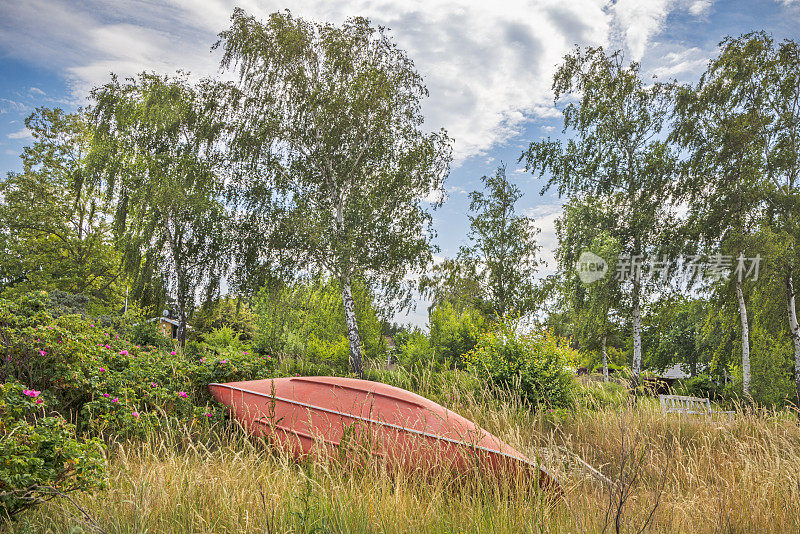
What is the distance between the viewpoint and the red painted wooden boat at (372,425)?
11.2 ft

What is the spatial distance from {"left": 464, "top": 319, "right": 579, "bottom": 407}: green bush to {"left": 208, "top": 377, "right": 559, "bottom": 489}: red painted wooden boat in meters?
3.16

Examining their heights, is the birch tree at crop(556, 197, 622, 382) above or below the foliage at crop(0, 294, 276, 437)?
above

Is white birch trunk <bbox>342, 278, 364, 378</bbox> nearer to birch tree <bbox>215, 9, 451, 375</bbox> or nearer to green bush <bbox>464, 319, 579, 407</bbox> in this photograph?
birch tree <bbox>215, 9, 451, 375</bbox>

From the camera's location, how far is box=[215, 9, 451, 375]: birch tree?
1220 centimetres

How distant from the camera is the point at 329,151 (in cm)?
1260

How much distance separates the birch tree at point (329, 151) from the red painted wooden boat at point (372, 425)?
6373mm

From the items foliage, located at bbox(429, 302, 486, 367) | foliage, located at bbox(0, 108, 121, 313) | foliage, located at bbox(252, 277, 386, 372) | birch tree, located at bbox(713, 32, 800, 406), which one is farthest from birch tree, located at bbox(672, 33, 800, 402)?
foliage, located at bbox(0, 108, 121, 313)

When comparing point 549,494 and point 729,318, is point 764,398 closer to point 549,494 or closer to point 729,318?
point 729,318

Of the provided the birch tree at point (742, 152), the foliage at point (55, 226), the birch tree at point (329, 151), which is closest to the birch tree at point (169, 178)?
the birch tree at point (329, 151)

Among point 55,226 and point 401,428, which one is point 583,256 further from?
point 55,226

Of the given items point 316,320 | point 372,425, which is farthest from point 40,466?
point 316,320

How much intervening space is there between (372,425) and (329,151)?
10057mm

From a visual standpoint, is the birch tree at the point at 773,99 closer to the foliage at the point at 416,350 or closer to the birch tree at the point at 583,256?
the birch tree at the point at 583,256

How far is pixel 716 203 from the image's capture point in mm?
13875
